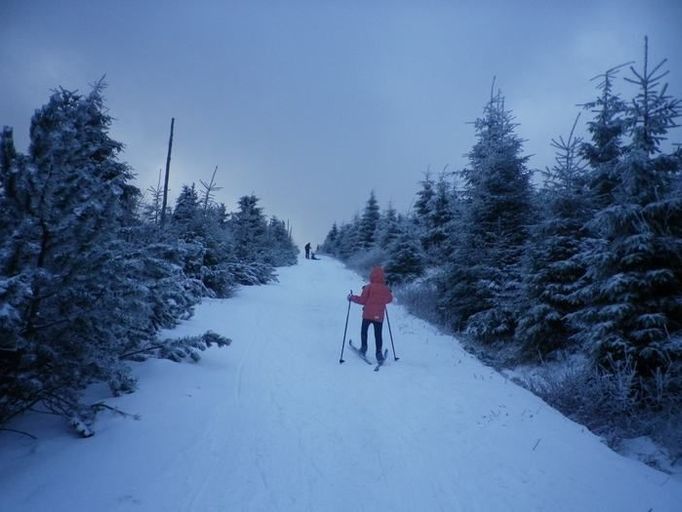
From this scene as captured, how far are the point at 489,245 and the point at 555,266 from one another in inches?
121

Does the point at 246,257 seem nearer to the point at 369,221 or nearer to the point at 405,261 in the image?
the point at 405,261

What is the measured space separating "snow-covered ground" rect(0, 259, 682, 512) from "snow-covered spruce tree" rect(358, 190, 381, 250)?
107 ft

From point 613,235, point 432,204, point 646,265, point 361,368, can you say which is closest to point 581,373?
point 646,265

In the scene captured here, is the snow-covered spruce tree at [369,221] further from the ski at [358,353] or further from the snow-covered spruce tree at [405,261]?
the ski at [358,353]

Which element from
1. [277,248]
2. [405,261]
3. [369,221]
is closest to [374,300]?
[405,261]

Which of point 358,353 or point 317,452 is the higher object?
point 358,353

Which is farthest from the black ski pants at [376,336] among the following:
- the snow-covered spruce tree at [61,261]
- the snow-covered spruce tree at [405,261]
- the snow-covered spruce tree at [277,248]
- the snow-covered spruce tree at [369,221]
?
the snow-covered spruce tree at [369,221]

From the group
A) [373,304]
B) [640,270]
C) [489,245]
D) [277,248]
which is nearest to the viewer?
[640,270]

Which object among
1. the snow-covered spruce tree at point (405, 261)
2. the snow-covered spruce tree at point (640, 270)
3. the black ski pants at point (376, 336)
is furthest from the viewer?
the snow-covered spruce tree at point (405, 261)

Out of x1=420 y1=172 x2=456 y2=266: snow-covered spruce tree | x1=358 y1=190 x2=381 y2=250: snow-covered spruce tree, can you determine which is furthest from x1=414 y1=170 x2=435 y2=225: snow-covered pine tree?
x1=358 y1=190 x2=381 y2=250: snow-covered spruce tree

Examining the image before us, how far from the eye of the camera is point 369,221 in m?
39.0

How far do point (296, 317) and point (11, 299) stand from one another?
27.8 feet

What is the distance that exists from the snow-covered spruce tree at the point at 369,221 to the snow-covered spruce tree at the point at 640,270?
3264 centimetres

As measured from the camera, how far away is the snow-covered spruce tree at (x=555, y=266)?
7629mm
